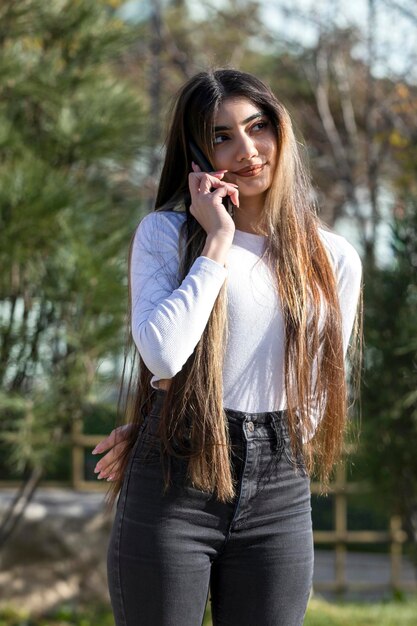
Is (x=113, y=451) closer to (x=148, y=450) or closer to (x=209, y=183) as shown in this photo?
(x=148, y=450)

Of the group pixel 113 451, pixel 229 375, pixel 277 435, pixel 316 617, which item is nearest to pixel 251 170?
pixel 229 375

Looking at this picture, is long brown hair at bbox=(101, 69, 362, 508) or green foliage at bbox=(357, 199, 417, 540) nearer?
long brown hair at bbox=(101, 69, 362, 508)

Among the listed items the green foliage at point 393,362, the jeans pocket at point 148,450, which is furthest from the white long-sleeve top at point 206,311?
the green foliage at point 393,362

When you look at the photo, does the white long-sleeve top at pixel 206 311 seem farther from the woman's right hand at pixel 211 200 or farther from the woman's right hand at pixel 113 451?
the woman's right hand at pixel 113 451

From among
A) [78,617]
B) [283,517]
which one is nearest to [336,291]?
[283,517]

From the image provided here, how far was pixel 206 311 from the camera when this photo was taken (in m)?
1.88

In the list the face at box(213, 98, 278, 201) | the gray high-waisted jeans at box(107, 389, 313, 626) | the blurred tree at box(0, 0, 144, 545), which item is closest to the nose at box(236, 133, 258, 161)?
the face at box(213, 98, 278, 201)

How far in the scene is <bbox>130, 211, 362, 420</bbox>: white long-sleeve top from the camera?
1867mm

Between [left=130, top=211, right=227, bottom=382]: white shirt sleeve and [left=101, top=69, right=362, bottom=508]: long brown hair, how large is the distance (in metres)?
0.06

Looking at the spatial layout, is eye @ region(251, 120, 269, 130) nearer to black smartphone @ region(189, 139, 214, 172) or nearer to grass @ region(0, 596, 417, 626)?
black smartphone @ region(189, 139, 214, 172)

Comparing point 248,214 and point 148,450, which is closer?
point 148,450

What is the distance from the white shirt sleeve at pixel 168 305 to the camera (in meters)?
1.86

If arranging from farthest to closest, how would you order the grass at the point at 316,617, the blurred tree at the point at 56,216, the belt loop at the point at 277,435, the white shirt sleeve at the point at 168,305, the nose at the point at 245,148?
1. the grass at the point at 316,617
2. the blurred tree at the point at 56,216
3. the nose at the point at 245,148
4. the belt loop at the point at 277,435
5. the white shirt sleeve at the point at 168,305

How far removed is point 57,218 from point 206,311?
2.49 m
